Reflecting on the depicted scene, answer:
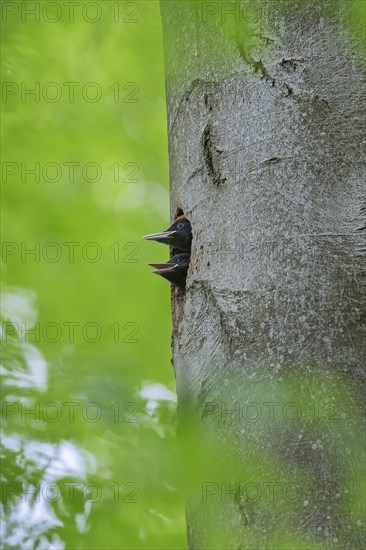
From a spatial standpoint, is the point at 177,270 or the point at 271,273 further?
the point at 177,270

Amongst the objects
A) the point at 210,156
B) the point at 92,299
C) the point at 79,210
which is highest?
the point at 210,156

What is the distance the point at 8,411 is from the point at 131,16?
9.06 ft

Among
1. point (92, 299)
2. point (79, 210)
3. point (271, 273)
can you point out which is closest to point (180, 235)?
point (271, 273)

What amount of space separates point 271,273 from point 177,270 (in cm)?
58

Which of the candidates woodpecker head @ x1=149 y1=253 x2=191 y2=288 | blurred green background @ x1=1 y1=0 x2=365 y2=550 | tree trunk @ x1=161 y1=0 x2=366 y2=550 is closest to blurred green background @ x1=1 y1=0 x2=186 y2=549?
blurred green background @ x1=1 y1=0 x2=365 y2=550

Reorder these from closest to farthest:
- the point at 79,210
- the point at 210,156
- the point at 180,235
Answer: the point at 210,156
the point at 180,235
the point at 79,210

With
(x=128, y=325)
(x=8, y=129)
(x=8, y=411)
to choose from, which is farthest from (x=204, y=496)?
(x=8, y=129)

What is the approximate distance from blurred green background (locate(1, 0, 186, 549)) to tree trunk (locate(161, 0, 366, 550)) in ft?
2.34

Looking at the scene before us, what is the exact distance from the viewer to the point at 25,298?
13.3 ft

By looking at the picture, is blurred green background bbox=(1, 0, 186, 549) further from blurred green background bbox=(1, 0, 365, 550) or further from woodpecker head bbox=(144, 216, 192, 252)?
woodpecker head bbox=(144, 216, 192, 252)

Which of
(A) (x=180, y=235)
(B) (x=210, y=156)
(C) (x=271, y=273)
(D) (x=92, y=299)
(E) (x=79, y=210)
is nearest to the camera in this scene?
(C) (x=271, y=273)

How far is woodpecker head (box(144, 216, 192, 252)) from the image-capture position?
83.4 inches

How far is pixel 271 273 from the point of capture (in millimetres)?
1660

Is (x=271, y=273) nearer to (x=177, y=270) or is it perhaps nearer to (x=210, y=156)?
(x=210, y=156)
